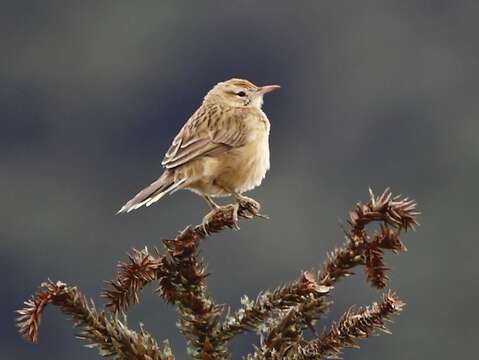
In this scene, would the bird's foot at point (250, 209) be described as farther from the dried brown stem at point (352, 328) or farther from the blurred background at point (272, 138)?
the blurred background at point (272, 138)

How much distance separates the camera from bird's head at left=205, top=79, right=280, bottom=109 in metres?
8.45

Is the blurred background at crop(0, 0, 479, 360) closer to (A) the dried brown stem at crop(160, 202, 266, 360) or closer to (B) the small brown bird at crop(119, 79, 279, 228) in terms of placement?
(B) the small brown bird at crop(119, 79, 279, 228)

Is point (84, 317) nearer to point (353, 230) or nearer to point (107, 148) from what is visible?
point (353, 230)

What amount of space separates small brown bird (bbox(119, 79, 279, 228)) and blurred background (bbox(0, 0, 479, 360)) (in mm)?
41522

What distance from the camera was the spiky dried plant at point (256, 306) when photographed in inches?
159

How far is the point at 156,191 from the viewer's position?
6.73 m

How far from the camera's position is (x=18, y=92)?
95.6 metres

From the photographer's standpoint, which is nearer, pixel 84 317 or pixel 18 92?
pixel 84 317

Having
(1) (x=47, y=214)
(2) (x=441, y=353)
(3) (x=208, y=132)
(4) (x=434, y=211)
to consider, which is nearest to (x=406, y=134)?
(4) (x=434, y=211)

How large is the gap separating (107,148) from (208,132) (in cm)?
8248

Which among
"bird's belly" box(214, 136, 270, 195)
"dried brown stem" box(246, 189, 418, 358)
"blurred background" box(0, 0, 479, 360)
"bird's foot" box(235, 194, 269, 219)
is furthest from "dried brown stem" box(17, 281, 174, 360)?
"blurred background" box(0, 0, 479, 360)

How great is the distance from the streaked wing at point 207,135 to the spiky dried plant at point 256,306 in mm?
2771

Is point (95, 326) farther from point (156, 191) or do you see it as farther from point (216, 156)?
point (216, 156)

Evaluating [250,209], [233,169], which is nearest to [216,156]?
[233,169]
